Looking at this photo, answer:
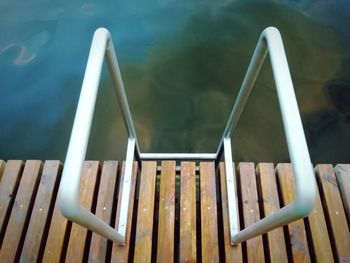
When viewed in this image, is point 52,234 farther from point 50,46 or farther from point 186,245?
point 50,46

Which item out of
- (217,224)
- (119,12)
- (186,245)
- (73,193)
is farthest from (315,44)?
(73,193)

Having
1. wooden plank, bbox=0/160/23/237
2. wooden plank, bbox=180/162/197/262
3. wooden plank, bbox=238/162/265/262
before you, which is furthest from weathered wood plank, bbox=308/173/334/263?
wooden plank, bbox=0/160/23/237

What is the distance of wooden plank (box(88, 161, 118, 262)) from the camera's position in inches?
53.3

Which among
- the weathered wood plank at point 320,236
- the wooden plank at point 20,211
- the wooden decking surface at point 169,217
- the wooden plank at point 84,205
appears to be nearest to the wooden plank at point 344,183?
the wooden decking surface at point 169,217

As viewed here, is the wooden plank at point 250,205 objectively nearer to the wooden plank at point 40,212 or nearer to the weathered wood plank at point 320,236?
the weathered wood plank at point 320,236

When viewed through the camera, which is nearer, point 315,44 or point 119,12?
point 315,44

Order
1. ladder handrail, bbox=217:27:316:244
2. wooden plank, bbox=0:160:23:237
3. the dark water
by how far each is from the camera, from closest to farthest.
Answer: ladder handrail, bbox=217:27:316:244, wooden plank, bbox=0:160:23:237, the dark water

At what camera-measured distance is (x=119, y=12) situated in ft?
10.1

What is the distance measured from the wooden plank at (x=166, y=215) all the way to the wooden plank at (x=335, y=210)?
0.71 meters

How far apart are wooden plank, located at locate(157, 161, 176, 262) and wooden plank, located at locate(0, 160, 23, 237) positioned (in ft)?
2.32

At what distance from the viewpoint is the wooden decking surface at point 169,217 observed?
4.46 feet

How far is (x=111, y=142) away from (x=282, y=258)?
4.59ft

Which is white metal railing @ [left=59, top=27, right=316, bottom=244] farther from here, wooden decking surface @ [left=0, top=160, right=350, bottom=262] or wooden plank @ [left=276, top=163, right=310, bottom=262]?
wooden plank @ [left=276, top=163, right=310, bottom=262]

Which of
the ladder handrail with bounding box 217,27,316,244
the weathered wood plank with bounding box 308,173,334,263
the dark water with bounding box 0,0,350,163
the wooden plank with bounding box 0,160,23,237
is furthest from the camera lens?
the dark water with bounding box 0,0,350,163
